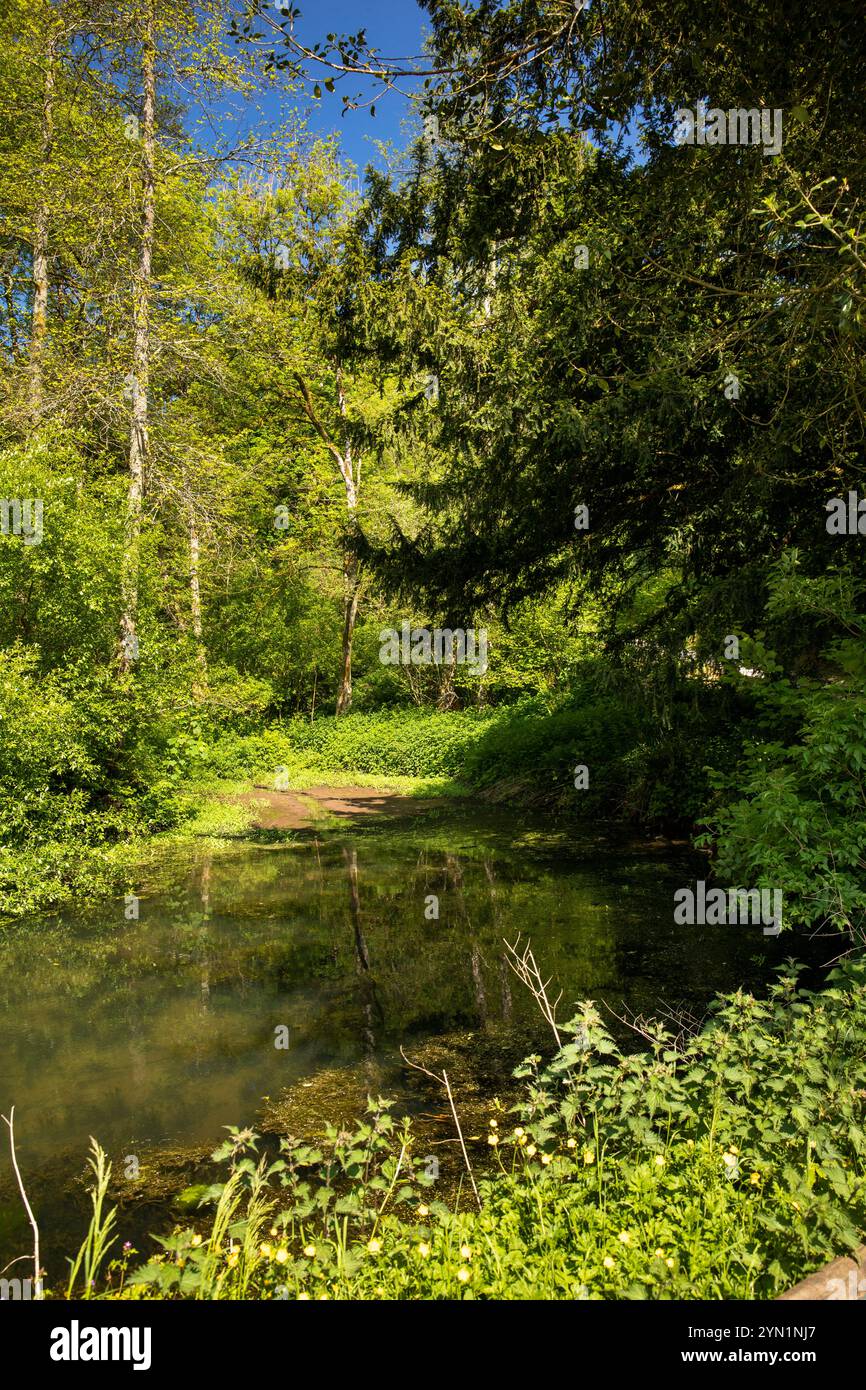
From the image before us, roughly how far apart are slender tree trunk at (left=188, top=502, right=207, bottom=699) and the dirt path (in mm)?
2937

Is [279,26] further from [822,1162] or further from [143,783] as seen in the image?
[143,783]

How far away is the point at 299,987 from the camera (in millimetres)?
7660

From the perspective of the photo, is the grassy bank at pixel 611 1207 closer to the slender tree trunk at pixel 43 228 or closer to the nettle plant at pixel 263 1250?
the nettle plant at pixel 263 1250

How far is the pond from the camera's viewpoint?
211 inches

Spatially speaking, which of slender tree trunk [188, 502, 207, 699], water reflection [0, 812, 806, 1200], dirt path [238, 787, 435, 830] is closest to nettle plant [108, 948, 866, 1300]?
water reflection [0, 812, 806, 1200]

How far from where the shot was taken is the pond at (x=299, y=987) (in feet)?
17.6

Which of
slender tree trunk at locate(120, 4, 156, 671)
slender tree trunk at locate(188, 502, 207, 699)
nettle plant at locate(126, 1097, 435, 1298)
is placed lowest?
nettle plant at locate(126, 1097, 435, 1298)

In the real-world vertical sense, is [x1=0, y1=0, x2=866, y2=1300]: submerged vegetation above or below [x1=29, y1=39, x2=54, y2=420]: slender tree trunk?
below

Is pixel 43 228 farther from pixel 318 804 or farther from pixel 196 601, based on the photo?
pixel 318 804

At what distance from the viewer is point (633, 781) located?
15336 millimetres

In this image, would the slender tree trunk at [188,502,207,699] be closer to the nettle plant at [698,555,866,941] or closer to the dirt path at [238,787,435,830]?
the dirt path at [238,787,435,830]

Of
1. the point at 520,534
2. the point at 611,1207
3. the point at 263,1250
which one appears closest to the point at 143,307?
the point at 520,534
